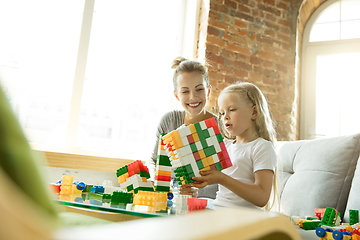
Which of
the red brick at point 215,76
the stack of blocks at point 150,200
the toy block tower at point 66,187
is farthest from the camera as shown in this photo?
the red brick at point 215,76

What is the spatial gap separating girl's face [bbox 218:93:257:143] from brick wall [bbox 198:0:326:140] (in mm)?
1233

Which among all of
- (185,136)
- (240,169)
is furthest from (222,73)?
(185,136)

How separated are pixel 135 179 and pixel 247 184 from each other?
45 cm

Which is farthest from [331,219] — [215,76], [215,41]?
[215,41]

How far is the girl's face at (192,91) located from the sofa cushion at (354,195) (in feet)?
3.05

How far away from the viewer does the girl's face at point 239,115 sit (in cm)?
141

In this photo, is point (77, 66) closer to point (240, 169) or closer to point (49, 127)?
point (49, 127)

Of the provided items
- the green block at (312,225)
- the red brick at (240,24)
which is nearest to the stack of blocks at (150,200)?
the green block at (312,225)

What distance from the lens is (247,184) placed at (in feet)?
3.79

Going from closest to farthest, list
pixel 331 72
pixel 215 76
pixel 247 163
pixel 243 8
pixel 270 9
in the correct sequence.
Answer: pixel 247 163 < pixel 215 76 < pixel 243 8 < pixel 270 9 < pixel 331 72

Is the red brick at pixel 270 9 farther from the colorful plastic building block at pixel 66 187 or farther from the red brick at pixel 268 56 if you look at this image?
the colorful plastic building block at pixel 66 187

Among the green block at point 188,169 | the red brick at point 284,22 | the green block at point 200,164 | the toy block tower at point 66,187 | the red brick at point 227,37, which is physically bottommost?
the toy block tower at point 66,187

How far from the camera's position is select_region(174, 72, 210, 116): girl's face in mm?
1820

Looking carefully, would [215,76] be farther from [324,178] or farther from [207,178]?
[207,178]
